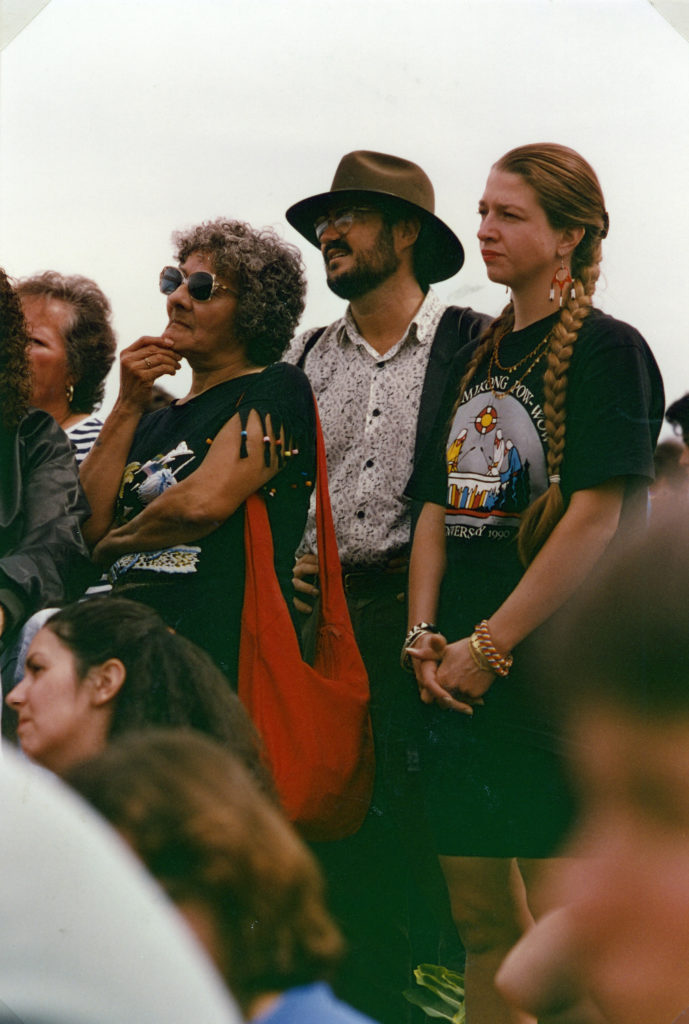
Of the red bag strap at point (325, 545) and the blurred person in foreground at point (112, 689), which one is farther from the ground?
the red bag strap at point (325, 545)

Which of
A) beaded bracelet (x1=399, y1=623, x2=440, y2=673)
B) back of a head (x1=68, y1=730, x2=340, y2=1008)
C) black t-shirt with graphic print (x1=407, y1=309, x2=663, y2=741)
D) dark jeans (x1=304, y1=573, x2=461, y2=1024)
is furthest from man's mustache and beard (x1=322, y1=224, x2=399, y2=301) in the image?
back of a head (x1=68, y1=730, x2=340, y2=1008)

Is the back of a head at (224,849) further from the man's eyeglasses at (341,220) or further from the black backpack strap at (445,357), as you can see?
the man's eyeglasses at (341,220)

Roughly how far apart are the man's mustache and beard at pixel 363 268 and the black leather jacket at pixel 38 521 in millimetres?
807

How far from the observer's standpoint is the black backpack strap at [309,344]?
278 cm

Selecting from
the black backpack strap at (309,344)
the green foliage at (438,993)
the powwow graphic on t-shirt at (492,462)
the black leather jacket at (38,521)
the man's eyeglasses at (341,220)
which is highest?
the man's eyeglasses at (341,220)

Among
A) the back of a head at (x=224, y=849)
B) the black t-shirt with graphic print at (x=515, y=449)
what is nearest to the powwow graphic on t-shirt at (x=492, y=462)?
the black t-shirt with graphic print at (x=515, y=449)

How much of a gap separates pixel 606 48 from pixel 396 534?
1373 mm

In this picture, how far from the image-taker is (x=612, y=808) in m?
2.58

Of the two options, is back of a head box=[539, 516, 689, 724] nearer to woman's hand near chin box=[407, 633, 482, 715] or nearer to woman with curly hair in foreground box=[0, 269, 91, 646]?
woman's hand near chin box=[407, 633, 482, 715]

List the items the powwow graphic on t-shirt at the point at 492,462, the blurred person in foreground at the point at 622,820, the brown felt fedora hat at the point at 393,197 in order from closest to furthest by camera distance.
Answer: the blurred person in foreground at the point at 622,820
the powwow graphic on t-shirt at the point at 492,462
the brown felt fedora hat at the point at 393,197

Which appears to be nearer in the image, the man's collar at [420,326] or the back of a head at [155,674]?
the back of a head at [155,674]

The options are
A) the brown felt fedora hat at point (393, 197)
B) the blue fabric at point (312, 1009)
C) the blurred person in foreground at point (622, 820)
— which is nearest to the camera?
the blue fabric at point (312, 1009)

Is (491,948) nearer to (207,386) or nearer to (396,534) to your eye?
(396,534)

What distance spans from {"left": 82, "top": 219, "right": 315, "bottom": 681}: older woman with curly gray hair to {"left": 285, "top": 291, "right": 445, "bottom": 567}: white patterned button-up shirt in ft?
0.20
